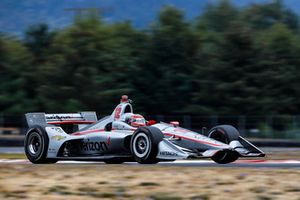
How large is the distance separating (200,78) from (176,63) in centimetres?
390

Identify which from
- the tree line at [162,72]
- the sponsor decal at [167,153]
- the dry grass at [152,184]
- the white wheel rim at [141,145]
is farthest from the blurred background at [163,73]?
the dry grass at [152,184]

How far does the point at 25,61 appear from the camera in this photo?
206ft

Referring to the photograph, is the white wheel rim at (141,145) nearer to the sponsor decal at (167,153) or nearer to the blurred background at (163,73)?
the sponsor decal at (167,153)

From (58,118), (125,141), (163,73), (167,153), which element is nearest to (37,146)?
(58,118)

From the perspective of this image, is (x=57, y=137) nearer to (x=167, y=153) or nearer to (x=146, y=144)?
(x=146, y=144)

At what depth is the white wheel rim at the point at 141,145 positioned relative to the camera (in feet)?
51.8

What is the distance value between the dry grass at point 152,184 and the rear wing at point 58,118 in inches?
188

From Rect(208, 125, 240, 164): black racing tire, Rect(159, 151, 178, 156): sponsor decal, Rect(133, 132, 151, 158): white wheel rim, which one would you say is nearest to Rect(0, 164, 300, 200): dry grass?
Rect(159, 151, 178, 156): sponsor decal

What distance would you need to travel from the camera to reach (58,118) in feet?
61.2

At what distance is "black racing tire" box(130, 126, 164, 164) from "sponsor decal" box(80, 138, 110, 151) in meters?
1.00

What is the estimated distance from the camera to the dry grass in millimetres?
10703

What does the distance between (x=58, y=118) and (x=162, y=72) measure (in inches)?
1555

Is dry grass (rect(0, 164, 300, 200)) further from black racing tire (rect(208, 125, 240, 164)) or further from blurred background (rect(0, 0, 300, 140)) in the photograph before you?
blurred background (rect(0, 0, 300, 140))

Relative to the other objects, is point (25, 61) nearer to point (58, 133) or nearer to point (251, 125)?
point (251, 125)
